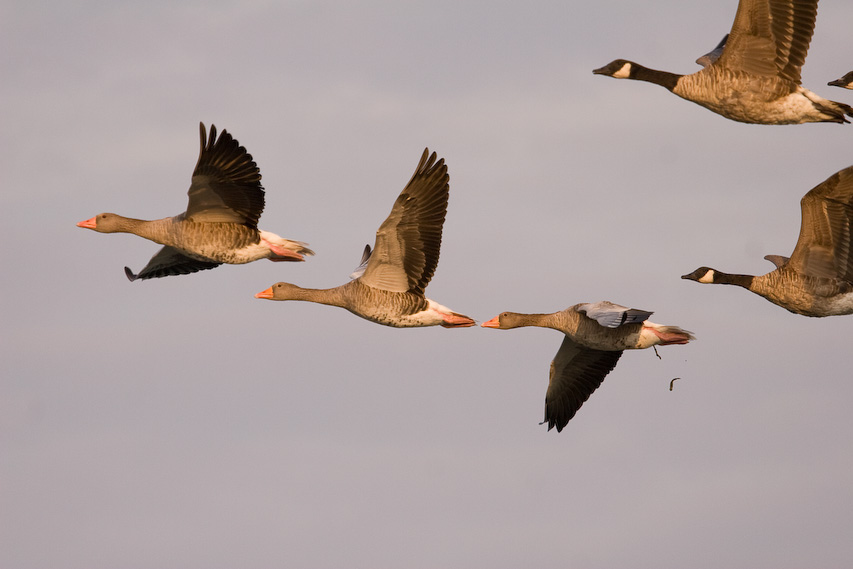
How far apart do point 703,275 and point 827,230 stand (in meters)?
2.66

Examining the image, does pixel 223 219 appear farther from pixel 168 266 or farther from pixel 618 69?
pixel 618 69

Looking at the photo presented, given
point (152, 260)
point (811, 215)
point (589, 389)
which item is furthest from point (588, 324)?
point (152, 260)

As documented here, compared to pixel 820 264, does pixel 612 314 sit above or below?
below

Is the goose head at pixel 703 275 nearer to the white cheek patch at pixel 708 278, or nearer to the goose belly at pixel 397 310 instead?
the white cheek patch at pixel 708 278

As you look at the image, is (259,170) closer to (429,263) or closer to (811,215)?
(429,263)

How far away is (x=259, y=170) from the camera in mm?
21812

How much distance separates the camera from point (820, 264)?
2100 centimetres

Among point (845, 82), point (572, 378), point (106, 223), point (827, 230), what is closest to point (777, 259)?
point (827, 230)

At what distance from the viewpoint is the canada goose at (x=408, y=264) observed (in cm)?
2055

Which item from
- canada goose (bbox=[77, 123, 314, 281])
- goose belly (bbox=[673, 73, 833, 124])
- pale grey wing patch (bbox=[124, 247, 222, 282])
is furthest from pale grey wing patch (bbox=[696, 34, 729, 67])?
pale grey wing patch (bbox=[124, 247, 222, 282])

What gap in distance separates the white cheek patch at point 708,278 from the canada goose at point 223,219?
628cm

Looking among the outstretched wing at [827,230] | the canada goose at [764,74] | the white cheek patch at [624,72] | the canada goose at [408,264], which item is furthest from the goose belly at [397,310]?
the outstretched wing at [827,230]

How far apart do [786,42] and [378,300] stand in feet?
22.7

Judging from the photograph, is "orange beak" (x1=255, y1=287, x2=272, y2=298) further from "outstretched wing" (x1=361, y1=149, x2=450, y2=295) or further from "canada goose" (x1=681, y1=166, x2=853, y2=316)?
"canada goose" (x1=681, y1=166, x2=853, y2=316)
